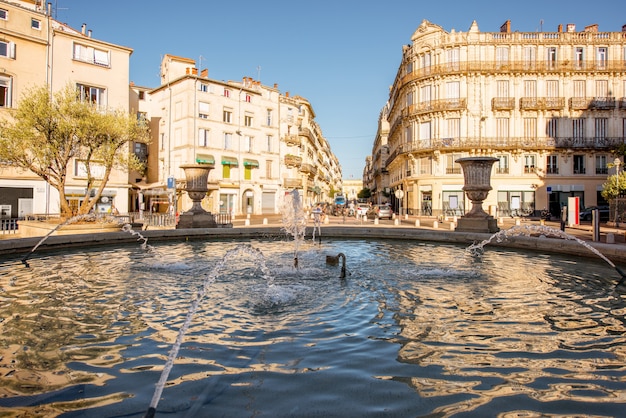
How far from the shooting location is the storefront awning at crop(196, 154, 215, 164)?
142 feet

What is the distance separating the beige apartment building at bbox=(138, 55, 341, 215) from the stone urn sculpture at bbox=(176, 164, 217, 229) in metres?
21.9

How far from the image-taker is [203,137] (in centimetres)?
4412

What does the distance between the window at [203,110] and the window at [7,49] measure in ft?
56.9

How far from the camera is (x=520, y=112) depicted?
4297 centimetres

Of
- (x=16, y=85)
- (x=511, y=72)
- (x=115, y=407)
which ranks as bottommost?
(x=115, y=407)

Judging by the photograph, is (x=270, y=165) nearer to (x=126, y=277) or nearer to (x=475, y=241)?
(x=475, y=241)

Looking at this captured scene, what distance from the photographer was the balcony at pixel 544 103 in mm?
42219

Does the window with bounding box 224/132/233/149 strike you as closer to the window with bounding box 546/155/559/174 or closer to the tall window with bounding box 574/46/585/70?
the window with bounding box 546/155/559/174

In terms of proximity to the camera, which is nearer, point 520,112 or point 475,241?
point 475,241

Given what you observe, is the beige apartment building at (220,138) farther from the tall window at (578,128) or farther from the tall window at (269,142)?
the tall window at (578,128)

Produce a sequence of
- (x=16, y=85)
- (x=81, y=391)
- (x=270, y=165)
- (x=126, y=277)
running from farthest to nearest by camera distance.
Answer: (x=270, y=165) → (x=16, y=85) → (x=126, y=277) → (x=81, y=391)

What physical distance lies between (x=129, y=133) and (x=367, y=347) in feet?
63.1

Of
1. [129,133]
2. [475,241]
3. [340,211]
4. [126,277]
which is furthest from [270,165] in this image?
[126,277]

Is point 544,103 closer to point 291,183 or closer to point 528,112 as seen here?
point 528,112
